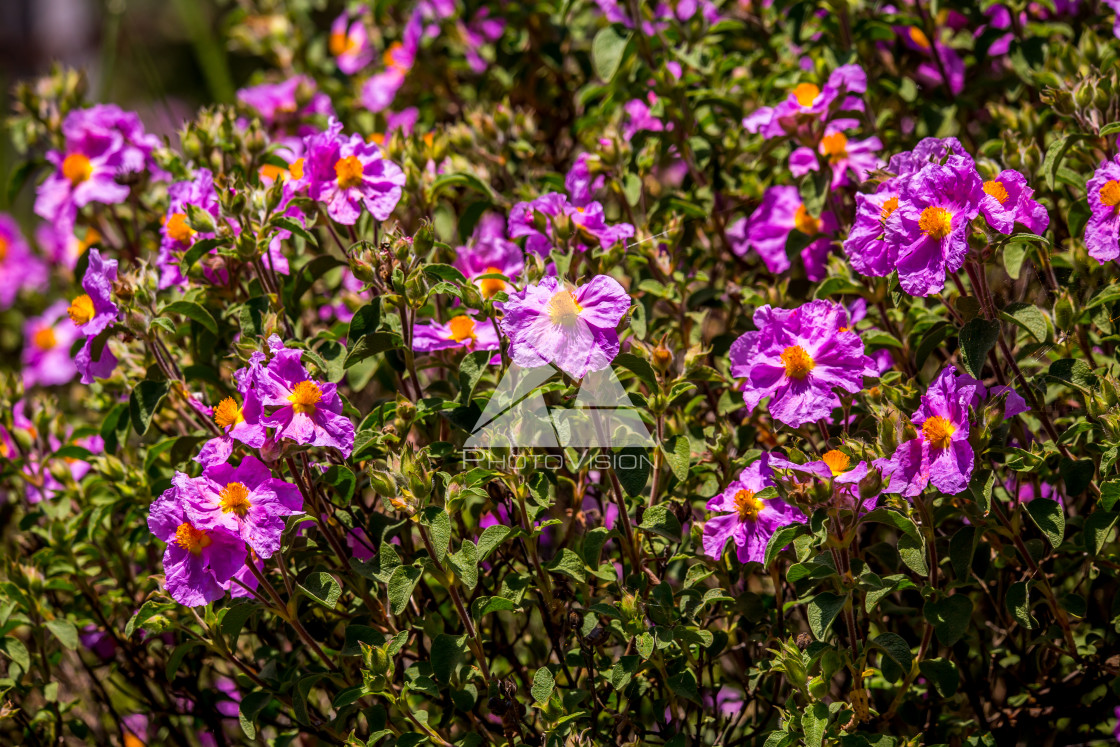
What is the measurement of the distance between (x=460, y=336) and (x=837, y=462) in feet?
2.49

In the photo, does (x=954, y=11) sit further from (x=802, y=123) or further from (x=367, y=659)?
(x=367, y=659)

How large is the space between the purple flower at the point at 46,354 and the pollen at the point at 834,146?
2592 mm

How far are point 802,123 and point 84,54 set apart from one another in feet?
30.9

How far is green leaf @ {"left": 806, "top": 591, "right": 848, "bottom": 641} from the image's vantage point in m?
1.63

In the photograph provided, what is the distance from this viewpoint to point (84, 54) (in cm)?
966

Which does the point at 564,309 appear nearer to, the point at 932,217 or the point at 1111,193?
the point at 932,217

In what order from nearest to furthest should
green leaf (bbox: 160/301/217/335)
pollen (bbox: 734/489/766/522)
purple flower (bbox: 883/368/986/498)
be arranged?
purple flower (bbox: 883/368/986/498) → pollen (bbox: 734/489/766/522) → green leaf (bbox: 160/301/217/335)

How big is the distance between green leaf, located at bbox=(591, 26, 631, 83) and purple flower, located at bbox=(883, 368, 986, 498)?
112 centimetres

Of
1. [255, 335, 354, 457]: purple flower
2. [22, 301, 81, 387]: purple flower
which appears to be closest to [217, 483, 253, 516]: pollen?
[255, 335, 354, 457]: purple flower

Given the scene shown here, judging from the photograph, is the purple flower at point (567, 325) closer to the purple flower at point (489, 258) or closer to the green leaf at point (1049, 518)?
the purple flower at point (489, 258)

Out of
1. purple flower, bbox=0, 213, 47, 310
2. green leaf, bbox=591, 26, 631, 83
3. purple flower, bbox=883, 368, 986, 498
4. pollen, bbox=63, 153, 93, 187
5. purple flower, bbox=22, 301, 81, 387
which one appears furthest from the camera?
purple flower, bbox=0, 213, 47, 310

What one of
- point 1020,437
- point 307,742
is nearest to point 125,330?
point 307,742

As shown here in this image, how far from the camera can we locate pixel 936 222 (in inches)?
65.0

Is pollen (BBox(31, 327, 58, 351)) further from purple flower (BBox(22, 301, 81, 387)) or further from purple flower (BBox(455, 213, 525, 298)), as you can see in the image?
purple flower (BBox(455, 213, 525, 298))
